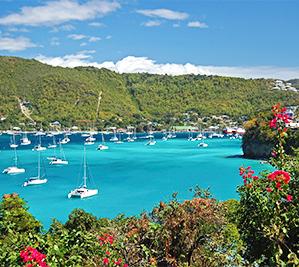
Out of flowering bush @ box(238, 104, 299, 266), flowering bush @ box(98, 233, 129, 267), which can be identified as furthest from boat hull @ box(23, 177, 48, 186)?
flowering bush @ box(238, 104, 299, 266)

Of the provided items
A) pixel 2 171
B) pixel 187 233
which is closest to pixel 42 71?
pixel 2 171

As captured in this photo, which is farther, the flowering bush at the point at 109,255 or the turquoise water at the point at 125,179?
the turquoise water at the point at 125,179

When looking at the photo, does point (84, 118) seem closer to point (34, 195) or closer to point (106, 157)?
point (106, 157)

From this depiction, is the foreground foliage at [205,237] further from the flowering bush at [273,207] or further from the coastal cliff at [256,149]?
the coastal cliff at [256,149]

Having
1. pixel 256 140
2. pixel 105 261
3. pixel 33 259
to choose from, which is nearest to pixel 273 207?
pixel 105 261

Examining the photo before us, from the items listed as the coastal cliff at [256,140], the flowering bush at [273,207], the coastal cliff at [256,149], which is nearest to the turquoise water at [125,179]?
the coastal cliff at [256,149]

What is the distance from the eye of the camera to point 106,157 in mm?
92562

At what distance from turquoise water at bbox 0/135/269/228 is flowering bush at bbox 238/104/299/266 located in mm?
34081

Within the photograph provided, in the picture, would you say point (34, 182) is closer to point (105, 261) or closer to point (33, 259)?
point (105, 261)

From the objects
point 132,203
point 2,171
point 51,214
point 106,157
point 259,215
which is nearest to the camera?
point 259,215

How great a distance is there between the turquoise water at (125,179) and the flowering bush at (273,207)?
34.1 m

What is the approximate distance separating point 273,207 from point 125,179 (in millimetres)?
57214

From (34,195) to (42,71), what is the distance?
150471 mm

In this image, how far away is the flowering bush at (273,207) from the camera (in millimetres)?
5871
